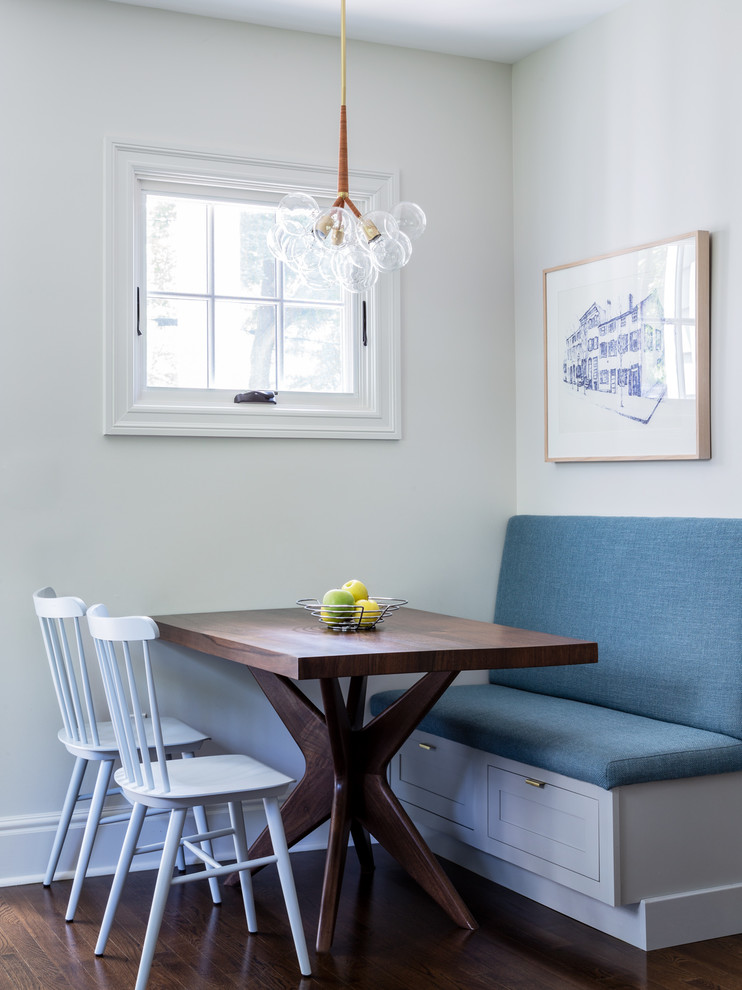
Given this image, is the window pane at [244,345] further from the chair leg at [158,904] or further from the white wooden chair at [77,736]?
the chair leg at [158,904]

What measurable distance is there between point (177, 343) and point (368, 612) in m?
1.22

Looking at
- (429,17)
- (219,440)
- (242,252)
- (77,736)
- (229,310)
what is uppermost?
(429,17)

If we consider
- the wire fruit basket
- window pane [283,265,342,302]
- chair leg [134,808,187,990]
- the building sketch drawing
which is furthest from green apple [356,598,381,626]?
window pane [283,265,342,302]

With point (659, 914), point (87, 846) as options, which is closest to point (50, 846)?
point (87, 846)

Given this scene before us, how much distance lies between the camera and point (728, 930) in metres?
2.70

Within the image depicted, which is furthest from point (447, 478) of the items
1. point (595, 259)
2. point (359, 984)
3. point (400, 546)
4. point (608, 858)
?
point (359, 984)

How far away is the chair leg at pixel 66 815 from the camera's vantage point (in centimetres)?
300

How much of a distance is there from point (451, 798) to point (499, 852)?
264mm

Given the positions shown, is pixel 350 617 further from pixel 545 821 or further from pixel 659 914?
pixel 659 914

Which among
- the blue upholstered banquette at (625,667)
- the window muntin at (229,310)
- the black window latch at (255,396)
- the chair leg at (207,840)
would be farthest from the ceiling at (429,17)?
the chair leg at (207,840)

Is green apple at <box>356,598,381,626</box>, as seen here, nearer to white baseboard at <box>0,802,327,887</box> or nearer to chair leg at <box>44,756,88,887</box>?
chair leg at <box>44,756,88,887</box>

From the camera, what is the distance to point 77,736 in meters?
2.93

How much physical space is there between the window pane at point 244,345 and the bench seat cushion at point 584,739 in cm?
121

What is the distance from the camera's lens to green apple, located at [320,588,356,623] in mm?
2773
